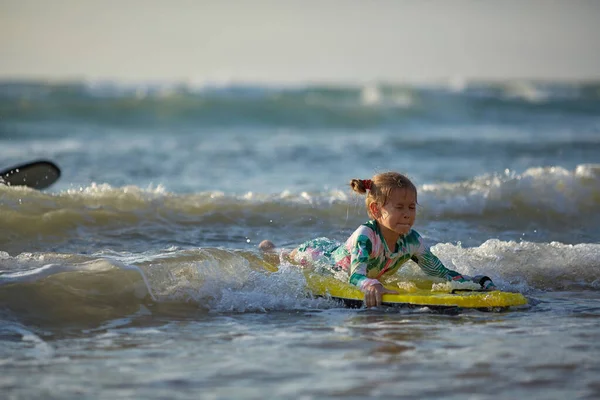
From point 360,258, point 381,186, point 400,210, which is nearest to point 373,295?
point 360,258

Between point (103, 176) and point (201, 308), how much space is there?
26.9 ft

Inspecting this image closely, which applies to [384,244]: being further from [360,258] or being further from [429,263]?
[429,263]

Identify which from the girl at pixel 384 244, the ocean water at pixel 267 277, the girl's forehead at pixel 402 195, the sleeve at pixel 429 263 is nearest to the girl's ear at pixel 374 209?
the girl at pixel 384 244

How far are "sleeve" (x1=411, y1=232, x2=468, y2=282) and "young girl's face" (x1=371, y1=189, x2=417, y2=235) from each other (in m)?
0.28

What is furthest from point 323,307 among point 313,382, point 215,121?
point 215,121

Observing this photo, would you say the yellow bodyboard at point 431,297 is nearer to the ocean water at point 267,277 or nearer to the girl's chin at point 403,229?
the ocean water at point 267,277

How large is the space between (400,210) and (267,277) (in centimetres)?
112

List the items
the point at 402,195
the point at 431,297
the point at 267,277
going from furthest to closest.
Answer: the point at 267,277 → the point at 402,195 → the point at 431,297

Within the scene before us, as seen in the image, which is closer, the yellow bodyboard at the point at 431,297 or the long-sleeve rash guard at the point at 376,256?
the yellow bodyboard at the point at 431,297

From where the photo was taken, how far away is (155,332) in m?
5.53

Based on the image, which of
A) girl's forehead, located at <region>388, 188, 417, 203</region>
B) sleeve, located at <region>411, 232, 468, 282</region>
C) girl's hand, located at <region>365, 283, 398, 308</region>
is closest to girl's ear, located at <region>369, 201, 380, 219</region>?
girl's forehead, located at <region>388, 188, 417, 203</region>

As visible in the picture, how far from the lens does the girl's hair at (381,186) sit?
628 cm

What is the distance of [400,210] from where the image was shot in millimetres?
6273

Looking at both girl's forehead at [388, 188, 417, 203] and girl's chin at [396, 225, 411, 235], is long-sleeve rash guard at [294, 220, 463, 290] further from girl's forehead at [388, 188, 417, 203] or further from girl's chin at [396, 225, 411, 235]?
girl's forehead at [388, 188, 417, 203]
